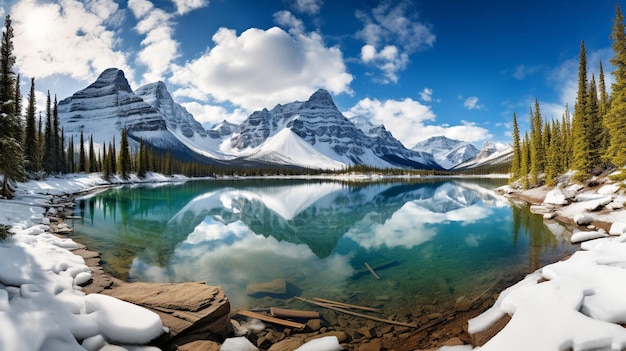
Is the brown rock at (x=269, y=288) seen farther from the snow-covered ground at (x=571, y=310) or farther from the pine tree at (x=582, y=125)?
the pine tree at (x=582, y=125)

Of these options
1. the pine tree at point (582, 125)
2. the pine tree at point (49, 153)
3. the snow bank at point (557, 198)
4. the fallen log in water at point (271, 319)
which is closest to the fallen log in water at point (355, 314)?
the fallen log in water at point (271, 319)

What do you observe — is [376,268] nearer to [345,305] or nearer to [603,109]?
[345,305]

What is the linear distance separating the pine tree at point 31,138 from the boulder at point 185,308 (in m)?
56.7

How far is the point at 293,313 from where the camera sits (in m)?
10.4

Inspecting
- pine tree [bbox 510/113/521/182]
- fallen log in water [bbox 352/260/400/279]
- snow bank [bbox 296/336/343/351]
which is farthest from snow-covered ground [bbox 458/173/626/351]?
pine tree [bbox 510/113/521/182]

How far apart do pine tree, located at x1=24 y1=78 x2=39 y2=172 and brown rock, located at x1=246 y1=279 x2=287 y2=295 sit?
56.5m

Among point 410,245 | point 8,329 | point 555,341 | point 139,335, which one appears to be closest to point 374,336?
point 555,341

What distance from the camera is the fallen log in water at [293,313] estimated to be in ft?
33.9

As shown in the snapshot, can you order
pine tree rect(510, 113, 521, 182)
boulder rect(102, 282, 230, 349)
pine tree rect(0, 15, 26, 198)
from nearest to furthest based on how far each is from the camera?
boulder rect(102, 282, 230, 349), pine tree rect(0, 15, 26, 198), pine tree rect(510, 113, 521, 182)

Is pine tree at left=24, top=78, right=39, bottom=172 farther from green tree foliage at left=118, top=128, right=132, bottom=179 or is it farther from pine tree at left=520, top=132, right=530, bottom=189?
pine tree at left=520, top=132, right=530, bottom=189

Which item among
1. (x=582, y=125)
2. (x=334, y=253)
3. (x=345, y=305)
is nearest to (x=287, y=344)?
(x=345, y=305)

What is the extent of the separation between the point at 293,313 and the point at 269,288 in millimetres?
2814

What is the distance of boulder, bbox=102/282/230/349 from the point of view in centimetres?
786

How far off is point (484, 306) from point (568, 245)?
545 inches
